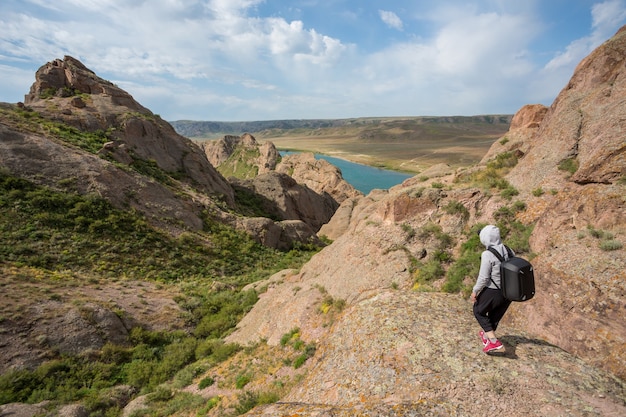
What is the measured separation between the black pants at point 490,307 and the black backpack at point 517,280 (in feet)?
1.32

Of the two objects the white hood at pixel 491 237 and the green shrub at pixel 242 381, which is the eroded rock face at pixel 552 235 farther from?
the white hood at pixel 491 237

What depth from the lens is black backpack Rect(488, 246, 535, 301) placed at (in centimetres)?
568

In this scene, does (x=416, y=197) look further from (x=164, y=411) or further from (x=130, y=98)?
(x=130, y=98)

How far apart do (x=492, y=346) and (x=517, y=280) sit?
1.67 metres

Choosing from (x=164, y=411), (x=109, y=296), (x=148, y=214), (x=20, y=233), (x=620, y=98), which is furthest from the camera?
(x=148, y=214)

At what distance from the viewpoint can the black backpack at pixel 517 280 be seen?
5680 mm

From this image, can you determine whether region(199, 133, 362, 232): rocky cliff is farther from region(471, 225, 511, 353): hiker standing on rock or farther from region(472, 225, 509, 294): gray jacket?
region(472, 225, 509, 294): gray jacket

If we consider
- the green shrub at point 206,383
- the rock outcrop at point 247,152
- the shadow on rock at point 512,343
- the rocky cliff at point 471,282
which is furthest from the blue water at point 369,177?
the shadow on rock at point 512,343

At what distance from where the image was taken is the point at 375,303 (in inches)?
341

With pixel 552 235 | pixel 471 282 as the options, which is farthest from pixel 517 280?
pixel 471 282

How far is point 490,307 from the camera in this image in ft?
21.4

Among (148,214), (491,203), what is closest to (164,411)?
(491,203)

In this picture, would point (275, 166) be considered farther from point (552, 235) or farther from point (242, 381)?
point (552, 235)

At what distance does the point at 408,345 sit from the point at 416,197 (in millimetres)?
11378
